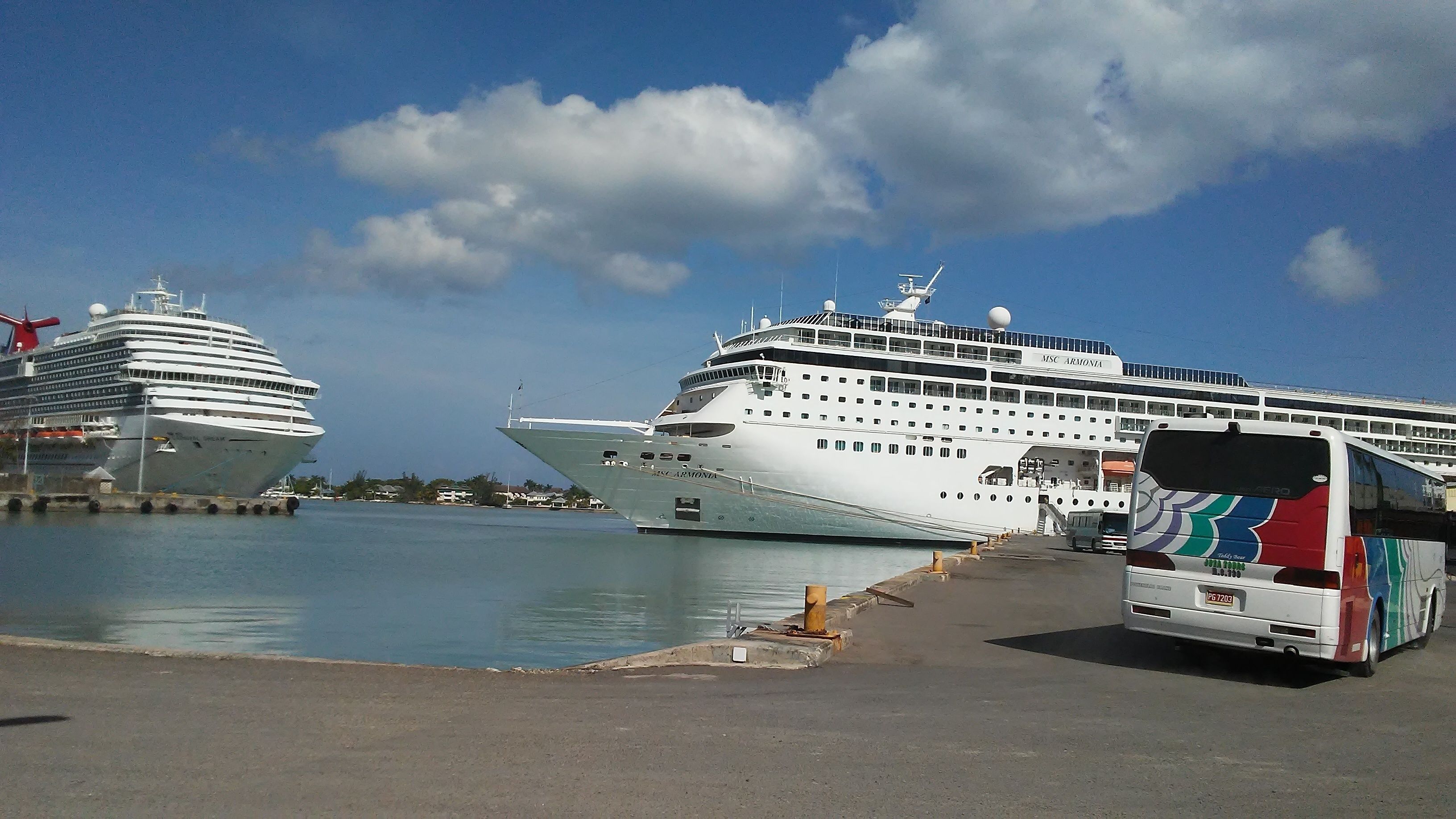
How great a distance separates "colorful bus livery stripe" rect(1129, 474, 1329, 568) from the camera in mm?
8445

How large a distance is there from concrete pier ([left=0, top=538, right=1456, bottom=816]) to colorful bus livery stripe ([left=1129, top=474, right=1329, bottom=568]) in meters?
1.20

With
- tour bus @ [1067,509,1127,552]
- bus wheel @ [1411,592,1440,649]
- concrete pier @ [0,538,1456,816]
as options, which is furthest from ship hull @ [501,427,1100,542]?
concrete pier @ [0,538,1456,816]

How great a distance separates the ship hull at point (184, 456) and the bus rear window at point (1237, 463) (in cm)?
6580

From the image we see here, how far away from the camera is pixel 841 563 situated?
34.3 meters

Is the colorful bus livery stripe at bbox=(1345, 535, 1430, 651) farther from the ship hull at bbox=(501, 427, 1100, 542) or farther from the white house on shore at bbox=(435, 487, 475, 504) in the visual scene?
the white house on shore at bbox=(435, 487, 475, 504)

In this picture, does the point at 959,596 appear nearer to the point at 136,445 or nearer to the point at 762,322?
the point at 762,322

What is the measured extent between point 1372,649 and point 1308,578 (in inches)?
65.8

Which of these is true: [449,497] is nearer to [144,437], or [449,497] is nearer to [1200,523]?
[144,437]

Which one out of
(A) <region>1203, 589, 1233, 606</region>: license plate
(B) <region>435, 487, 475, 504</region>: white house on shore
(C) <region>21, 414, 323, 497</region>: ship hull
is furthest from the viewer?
(B) <region>435, 487, 475, 504</region>: white house on shore

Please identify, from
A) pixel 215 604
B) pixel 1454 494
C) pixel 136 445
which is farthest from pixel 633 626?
pixel 136 445

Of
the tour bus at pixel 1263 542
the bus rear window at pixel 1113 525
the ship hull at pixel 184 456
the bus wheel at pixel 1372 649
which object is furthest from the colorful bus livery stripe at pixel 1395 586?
the ship hull at pixel 184 456

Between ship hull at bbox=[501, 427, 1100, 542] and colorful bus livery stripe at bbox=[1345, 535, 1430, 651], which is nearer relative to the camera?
colorful bus livery stripe at bbox=[1345, 535, 1430, 651]

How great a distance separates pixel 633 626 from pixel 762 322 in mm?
31479

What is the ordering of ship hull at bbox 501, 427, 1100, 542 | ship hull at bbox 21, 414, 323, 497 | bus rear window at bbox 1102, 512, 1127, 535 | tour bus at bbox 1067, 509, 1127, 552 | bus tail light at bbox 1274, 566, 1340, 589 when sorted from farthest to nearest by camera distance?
1. ship hull at bbox 21, 414, 323, 497
2. ship hull at bbox 501, 427, 1100, 542
3. bus rear window at bbox 1102, 512, 1127, 535
4. tour bus at bbox 1067, 509, 1127, 552
5. bus tail light at bbox 1274, 566, 1340, 589
